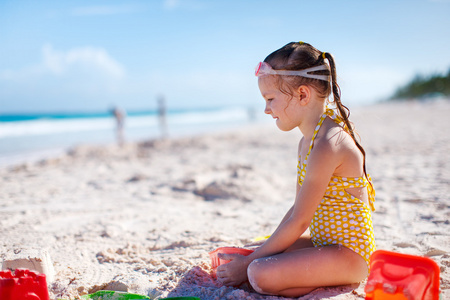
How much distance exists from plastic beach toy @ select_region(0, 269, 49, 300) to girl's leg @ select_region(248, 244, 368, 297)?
967 mm

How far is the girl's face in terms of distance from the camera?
5.90 feet

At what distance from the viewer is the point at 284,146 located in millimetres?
8250

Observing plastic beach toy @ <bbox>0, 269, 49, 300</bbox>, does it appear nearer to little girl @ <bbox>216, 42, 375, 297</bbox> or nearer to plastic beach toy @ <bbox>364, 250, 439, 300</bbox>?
little girl @ <bbox>216, 42, 375, 297</bbox>

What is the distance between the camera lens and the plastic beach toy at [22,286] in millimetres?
1506

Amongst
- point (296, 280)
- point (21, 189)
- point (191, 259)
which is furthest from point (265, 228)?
point (21, 189)

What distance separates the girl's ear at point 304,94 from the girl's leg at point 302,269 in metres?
0.74

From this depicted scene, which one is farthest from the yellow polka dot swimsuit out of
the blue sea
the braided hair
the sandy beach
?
the blue sea

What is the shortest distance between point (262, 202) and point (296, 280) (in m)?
2.12

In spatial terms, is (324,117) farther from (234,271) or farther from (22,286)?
(22,286)

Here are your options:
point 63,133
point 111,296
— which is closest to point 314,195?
point 111,296

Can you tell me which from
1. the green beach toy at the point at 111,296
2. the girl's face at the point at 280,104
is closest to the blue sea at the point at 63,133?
the green beach toy at the point at 111,296

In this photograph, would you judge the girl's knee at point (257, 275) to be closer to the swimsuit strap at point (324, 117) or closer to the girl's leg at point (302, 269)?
the girl's leg at point (302, 269)

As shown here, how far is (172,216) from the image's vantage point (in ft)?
11.0

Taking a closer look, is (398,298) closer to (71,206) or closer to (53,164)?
(71,206)
